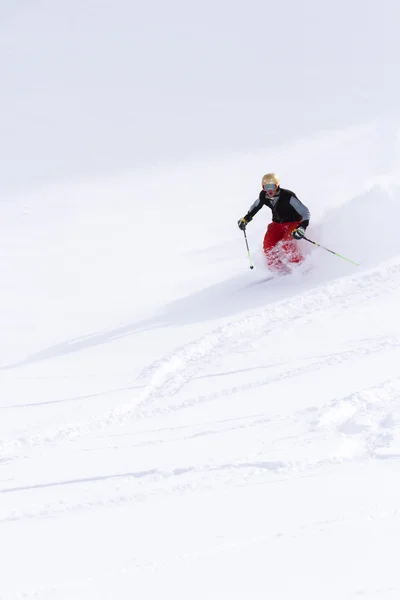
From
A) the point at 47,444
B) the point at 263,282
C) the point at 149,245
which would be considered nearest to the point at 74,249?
the point at 149,245

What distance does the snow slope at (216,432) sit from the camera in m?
2.60

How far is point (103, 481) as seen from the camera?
362cm

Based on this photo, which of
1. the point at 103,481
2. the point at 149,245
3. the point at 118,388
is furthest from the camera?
the point at 149,245

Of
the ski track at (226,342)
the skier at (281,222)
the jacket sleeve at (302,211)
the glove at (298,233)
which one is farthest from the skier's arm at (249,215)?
the ski track at (226,342)

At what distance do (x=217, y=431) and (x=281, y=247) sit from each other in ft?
18.3

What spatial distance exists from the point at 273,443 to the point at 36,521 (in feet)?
4.19

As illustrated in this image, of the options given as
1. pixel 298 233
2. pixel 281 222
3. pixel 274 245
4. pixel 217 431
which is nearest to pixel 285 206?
pixel 281 222

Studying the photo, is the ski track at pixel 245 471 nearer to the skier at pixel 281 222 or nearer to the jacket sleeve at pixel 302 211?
the jacket sleeve at pixel 302 211

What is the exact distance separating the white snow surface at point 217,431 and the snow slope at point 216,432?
1 cm

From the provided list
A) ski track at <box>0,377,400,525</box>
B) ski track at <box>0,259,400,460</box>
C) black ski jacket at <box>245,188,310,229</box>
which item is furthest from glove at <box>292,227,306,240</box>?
ski track at <box>0,377,400,525</box>

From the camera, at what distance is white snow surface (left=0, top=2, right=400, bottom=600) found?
2.59 meters

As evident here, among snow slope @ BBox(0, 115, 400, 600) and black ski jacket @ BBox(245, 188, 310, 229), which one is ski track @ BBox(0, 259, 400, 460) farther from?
black ski jacket @ BBox(245, 188, 310, 229)

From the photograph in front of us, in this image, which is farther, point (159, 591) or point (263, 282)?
point (263, 282)

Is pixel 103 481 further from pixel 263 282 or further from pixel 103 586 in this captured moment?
pixel 263 282
